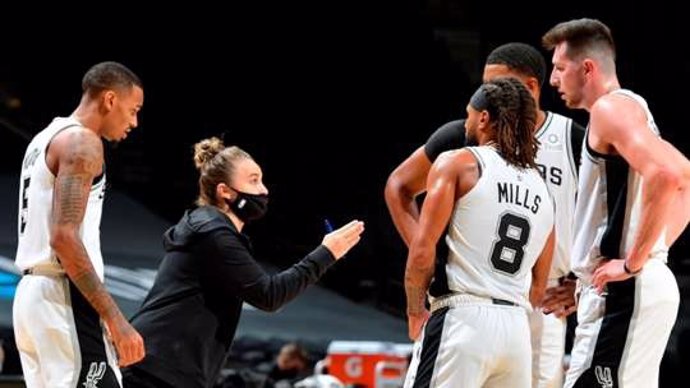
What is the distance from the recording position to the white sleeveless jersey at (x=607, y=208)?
4461 millimetres

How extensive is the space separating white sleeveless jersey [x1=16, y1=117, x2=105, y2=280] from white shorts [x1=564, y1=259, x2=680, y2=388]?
5.68 feet

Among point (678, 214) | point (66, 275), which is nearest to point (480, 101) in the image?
point (678, 214)

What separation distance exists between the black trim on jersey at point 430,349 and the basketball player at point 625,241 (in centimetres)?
46

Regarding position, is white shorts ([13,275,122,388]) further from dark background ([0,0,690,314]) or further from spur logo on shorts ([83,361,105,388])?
dark background ([0,0,690,314])

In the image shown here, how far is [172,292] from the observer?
197 inches

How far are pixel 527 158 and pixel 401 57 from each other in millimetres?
8328

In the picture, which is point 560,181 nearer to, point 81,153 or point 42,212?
point 81,153

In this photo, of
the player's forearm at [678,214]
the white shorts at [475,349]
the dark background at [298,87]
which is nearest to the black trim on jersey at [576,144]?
the player's forearm at [678,214]

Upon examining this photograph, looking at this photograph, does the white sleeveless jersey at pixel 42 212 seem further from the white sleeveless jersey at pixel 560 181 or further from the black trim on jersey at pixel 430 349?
the white sleeveless jersey at pixel 560 181

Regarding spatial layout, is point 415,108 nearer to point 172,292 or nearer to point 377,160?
point 377,160

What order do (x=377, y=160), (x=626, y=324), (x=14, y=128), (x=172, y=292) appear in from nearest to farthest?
1. (x=626, y=324)
2. (x=172, y=292)
3. (x=14, y=128)
4. (x=377, y=160)

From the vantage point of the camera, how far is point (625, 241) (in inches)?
176

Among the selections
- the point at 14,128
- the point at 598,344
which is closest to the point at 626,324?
the point at 598,344

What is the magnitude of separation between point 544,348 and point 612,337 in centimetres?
56
